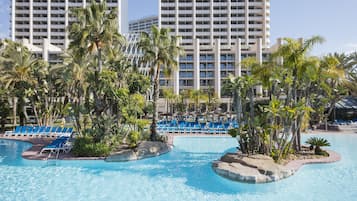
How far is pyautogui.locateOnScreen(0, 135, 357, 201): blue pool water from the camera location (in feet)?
29.9

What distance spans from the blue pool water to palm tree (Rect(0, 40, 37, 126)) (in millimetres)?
11541

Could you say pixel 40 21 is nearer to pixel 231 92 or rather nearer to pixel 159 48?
pixel 159 48

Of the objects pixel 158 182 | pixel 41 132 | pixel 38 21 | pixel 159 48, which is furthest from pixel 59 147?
pixel 38 21

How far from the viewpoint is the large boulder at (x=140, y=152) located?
13.8m

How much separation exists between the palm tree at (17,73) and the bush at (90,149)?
1319 cm

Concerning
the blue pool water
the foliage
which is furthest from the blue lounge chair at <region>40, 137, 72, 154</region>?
the foliage

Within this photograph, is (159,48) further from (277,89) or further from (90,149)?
(277,89)

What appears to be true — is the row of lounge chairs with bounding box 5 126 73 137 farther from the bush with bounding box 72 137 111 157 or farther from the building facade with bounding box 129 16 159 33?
the building facade with bounding box 129 16 159 33

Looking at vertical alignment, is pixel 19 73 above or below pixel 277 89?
above

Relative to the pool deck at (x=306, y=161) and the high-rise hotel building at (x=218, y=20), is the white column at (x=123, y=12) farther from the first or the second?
the pool deck at (x=306, y=161)

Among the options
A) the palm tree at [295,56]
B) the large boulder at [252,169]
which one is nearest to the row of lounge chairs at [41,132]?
the large boulder at [252,169]

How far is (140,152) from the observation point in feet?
47.7

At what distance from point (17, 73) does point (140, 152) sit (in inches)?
669

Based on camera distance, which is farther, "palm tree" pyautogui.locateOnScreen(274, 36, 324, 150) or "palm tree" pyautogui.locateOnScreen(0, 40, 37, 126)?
"palm tree" pyautogui.locateOnScreen(0, 40, 37, 126)
